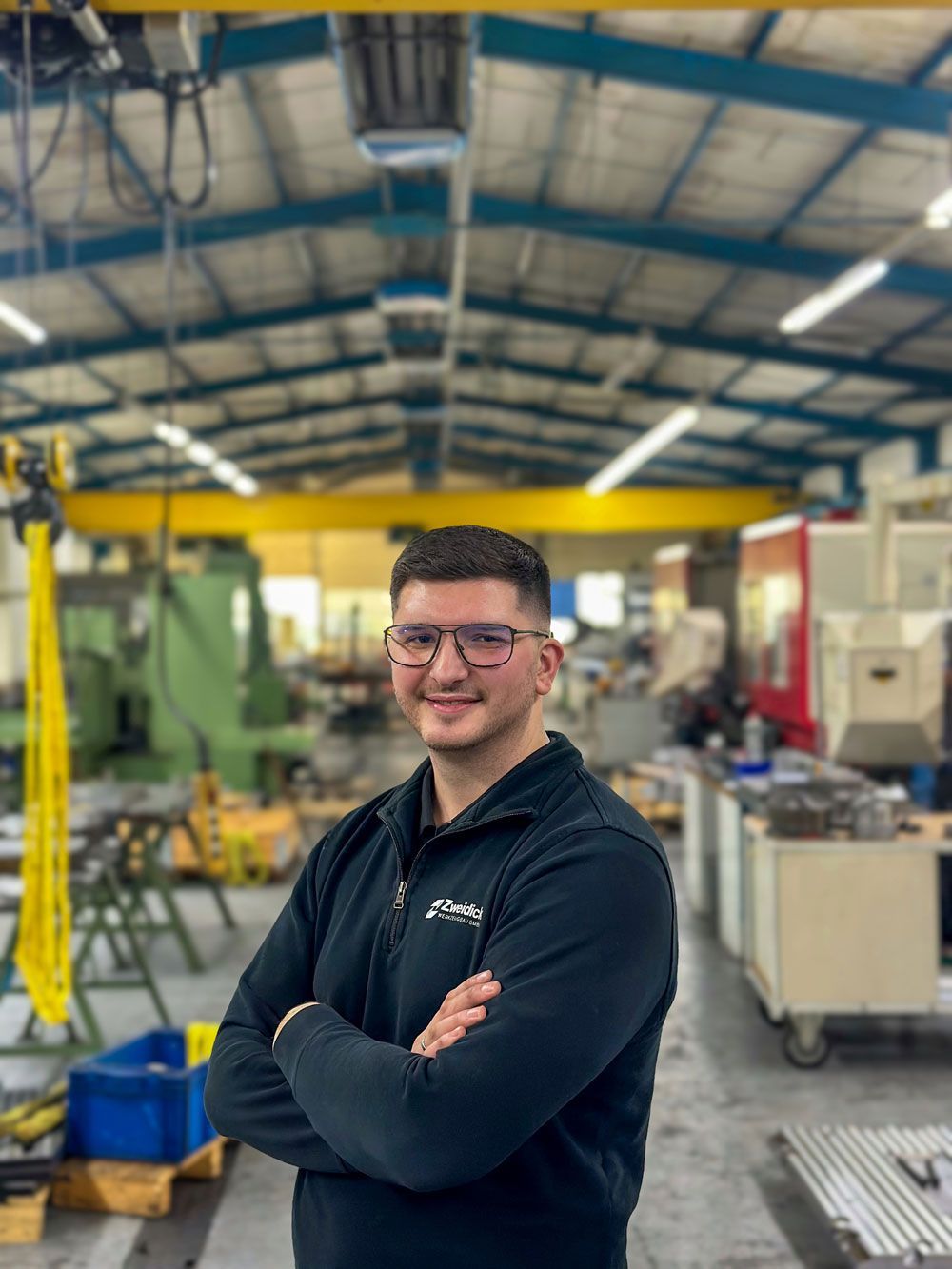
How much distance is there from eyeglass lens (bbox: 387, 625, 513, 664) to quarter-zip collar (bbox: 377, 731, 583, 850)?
0.14 meters

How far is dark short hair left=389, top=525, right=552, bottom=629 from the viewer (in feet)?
5.02

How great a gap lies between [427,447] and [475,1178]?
1845cm

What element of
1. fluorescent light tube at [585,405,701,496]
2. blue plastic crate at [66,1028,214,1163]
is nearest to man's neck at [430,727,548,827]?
blue plastic crate at [66,1028,214,1163]

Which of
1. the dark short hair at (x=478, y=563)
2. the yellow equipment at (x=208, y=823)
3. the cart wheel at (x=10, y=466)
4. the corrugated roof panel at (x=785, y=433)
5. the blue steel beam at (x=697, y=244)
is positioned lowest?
the yellow equipment at (x=208, y=823)

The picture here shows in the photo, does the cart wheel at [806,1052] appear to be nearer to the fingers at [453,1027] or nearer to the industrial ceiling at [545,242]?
the industrial ceiling at [545,242]

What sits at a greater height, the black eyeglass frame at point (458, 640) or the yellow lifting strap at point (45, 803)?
the black eyeglass frame at point (458, 640)

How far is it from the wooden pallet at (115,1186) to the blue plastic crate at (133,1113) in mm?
38

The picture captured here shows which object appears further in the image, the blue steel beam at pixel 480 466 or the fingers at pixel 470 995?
the blue steel beam at pixel 480 466

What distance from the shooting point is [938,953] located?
484 centimetres

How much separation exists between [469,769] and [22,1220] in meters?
2.81

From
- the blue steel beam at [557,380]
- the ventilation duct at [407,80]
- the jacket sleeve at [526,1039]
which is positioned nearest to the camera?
the jacket sleeve at [526,1039]

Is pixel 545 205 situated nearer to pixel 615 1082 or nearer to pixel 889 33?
pixel 889 33

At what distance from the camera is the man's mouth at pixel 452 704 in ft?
5.01

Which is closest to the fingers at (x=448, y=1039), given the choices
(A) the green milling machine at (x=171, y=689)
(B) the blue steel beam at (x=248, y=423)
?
(A) the green milling machine at (x=171, y=689)
